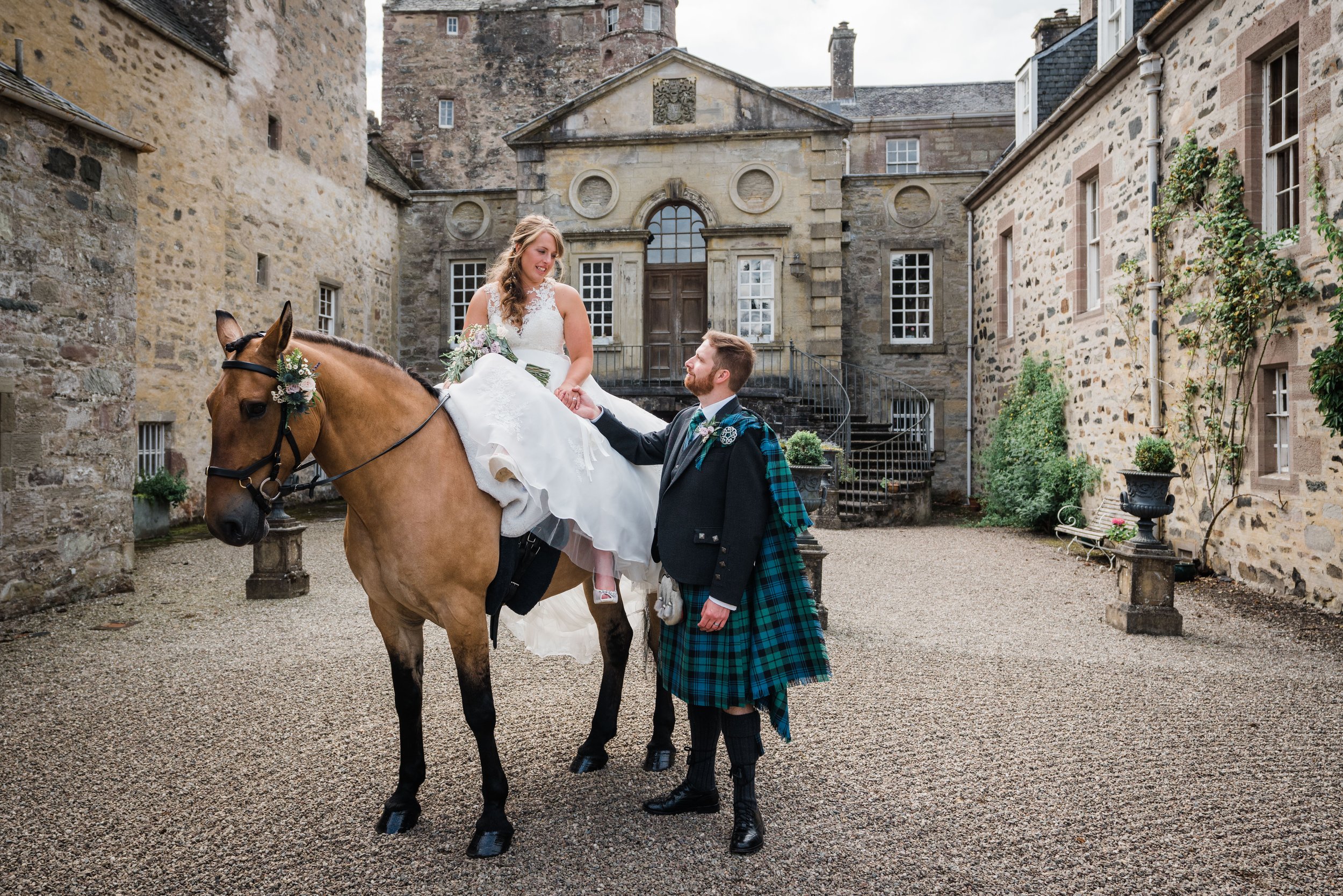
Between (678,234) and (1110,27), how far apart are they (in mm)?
8786

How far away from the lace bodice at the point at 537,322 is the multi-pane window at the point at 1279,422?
718 centimetres

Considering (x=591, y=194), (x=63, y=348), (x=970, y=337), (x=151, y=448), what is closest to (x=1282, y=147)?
(x=970, y=337)

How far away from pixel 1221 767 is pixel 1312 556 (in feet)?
13.9

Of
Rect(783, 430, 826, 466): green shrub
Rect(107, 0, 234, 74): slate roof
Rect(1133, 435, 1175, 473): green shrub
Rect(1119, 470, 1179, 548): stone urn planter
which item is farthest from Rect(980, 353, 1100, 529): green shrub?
Rect(107, 0, 234, 74): slate roof

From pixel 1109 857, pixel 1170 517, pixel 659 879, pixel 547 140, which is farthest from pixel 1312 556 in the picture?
pixel 547 140

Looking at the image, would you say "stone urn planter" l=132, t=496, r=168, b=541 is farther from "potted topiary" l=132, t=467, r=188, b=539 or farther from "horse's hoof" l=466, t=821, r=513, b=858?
"horse's hoof" l=466, t=821, r=513, b=858

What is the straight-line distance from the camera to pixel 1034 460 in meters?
12.8

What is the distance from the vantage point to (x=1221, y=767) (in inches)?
152

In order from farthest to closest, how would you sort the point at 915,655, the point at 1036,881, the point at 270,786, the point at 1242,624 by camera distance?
the point at 1242,624
the point at 915,655
the point at 270,786
the point at 1036,881

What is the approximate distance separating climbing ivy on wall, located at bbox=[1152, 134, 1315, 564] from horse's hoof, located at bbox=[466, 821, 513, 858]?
301 inches

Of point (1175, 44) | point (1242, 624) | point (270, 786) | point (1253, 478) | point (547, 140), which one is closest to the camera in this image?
point (270, 786)

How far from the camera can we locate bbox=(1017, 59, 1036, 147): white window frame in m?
14.1

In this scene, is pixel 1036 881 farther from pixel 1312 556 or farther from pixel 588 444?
pixel 1312 556

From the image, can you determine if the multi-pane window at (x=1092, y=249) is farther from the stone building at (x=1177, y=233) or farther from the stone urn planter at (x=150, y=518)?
the stone urn planter at (x=150, y=518)
